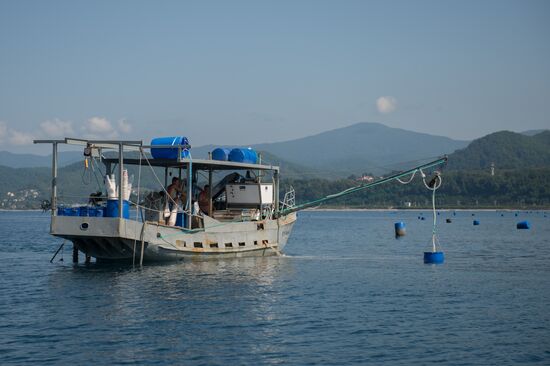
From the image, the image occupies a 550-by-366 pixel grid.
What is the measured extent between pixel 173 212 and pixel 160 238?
1.83 meters

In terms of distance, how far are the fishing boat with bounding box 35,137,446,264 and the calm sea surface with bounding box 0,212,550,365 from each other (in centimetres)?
110

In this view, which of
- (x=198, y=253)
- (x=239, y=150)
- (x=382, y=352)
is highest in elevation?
(x=239, y=150)

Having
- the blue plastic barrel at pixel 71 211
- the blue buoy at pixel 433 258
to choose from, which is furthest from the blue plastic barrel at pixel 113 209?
the blue buoy at pixel 433 258

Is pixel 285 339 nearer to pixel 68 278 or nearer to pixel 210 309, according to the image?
pixel 210 309

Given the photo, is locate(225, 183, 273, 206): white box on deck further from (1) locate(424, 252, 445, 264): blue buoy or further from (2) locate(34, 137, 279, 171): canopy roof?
(1) locate(424, 252, 445, 264): blue buoy

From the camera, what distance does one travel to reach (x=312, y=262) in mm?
45219

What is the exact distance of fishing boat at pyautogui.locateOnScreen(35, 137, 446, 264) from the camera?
35406 mm

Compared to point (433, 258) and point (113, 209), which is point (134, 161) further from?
point (433, 258)

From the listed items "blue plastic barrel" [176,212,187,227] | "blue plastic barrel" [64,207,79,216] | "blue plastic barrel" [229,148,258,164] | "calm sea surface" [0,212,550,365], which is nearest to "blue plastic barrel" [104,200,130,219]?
"blue plastic barrel" [64,207,79,216]

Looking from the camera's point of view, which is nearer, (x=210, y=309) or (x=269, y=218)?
(x=210, y=309)

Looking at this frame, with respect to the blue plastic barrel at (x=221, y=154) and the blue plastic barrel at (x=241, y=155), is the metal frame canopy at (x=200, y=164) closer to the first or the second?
the blue plastic barrel at (x=241, y=155)

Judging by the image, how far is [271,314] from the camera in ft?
86.2

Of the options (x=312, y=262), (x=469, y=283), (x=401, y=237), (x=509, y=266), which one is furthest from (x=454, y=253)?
(x=401, y=237)

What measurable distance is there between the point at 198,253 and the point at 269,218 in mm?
7127
